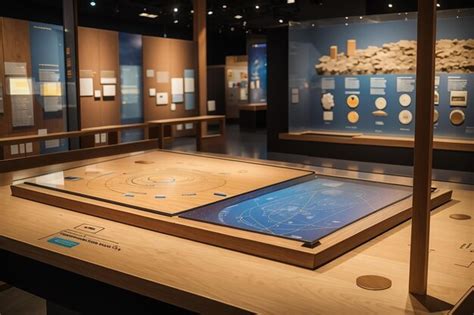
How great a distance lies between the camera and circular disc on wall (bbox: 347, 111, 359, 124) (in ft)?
30.5

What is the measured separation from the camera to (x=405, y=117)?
8.70 metres

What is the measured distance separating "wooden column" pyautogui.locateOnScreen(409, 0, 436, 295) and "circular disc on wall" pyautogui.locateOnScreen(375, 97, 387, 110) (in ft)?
25.1

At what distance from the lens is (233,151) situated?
10.7 m

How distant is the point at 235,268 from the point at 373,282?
1.59 feet

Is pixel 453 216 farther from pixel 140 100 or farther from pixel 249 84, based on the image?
pixel 249 84

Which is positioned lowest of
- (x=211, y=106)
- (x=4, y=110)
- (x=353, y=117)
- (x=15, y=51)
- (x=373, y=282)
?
(x=373, y=282)

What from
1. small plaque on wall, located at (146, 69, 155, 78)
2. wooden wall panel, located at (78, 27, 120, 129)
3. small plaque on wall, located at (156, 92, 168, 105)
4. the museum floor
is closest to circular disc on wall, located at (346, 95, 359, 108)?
small plaque on wall, located at (156, 92, 168, 105)

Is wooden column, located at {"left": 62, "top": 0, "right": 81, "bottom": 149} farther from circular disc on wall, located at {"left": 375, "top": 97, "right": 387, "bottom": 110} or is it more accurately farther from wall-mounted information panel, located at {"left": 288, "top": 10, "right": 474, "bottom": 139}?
circular disc on wall, located at {"left": 375, "top": 97, "right": 387, "bottom": 110}

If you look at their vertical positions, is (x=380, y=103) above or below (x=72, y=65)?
below

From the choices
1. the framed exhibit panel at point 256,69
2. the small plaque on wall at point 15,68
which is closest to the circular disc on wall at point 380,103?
the small plaque on wall at point 15,68

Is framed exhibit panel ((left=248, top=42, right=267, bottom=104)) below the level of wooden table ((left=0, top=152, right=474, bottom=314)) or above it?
above

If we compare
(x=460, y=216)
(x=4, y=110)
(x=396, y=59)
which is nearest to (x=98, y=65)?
(x=4, y=110)

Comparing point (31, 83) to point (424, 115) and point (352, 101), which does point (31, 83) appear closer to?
point (352, 101)

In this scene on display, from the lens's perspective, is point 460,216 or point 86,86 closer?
point 460,216
